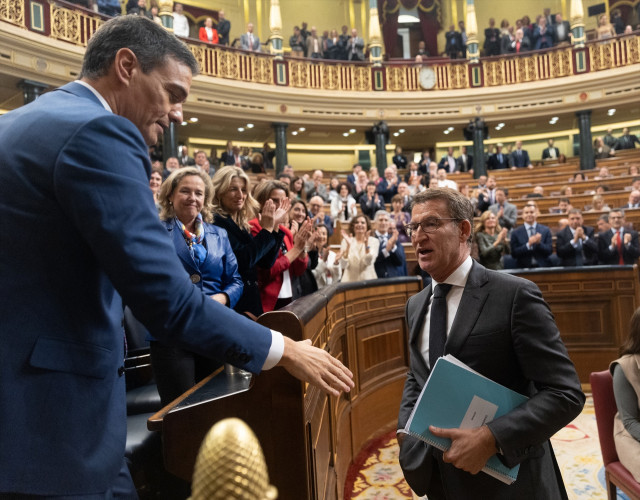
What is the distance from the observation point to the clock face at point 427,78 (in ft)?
45.3

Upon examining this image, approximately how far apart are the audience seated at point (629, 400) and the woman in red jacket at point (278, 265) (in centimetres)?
146

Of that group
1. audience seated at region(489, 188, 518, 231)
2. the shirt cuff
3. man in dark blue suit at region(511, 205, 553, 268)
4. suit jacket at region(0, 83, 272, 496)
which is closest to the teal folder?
the shirt cuff

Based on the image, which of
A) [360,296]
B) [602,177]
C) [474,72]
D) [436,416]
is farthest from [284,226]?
[474,72]

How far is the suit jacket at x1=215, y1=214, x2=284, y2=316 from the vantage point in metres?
2.43

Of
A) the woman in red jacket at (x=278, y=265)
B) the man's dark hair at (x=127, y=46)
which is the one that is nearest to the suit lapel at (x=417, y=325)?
the man's dark hair at (x=127, y=46)

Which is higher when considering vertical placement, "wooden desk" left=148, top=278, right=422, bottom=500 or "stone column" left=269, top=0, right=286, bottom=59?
"stone column" left=269, top=0, right=286, bottom=59

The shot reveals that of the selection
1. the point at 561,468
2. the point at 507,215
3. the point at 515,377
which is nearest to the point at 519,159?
the point at 507,215

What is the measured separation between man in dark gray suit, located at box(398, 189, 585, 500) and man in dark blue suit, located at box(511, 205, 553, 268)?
14.3 feet

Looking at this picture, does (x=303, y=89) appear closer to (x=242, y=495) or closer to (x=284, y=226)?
(x=284, y=226)

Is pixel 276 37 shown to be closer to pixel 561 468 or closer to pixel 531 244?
pixel 531 244

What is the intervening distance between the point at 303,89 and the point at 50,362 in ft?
41.9

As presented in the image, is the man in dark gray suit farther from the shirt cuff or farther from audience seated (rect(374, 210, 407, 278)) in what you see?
audience seated (rect(374, 210, 407, 278))

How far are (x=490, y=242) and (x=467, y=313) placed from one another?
415 centimetres

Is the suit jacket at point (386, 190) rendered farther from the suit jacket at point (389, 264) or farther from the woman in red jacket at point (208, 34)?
the woman in red jacket at point (208, 34)
